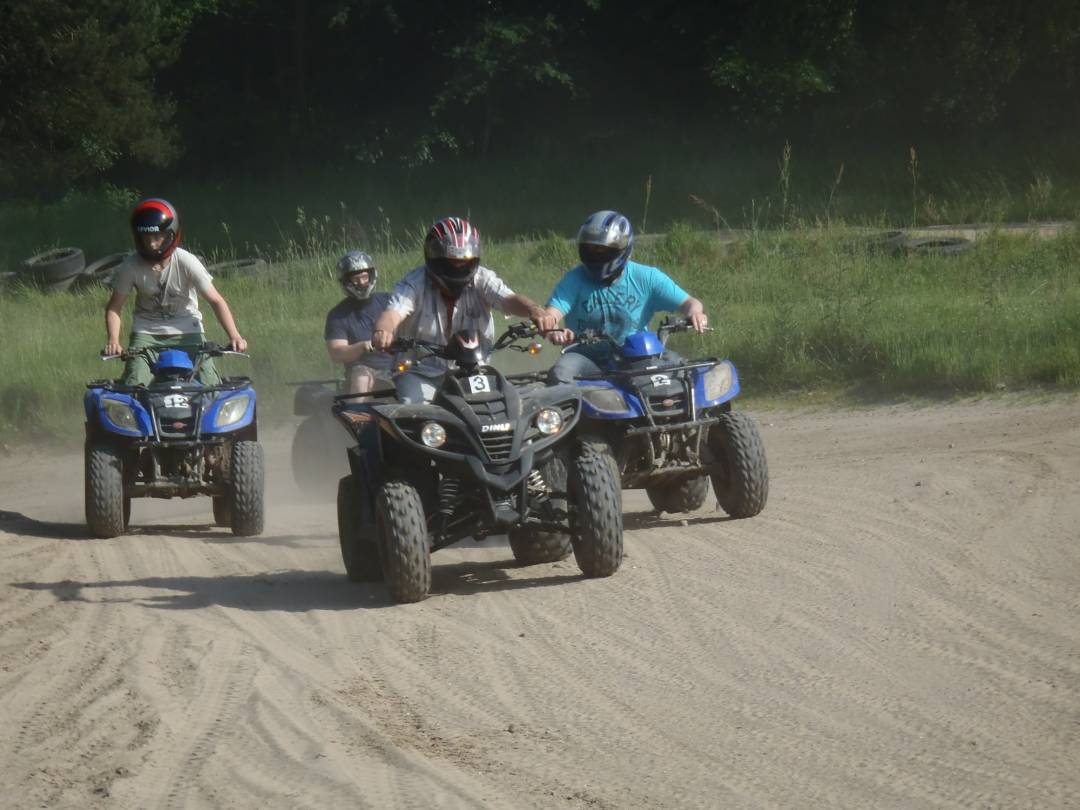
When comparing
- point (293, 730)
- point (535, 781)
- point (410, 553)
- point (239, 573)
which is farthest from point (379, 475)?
point (535, 781)

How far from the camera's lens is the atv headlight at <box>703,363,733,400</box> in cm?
940

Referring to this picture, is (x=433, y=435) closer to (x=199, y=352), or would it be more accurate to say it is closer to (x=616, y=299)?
(x=616, y=299)

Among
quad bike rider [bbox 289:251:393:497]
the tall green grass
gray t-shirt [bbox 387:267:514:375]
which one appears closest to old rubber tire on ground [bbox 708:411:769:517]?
gray t-shirt [bbox 387:267:514:375]

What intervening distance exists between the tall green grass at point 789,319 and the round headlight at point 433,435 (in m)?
6.88

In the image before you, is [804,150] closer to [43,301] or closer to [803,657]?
[43,301]

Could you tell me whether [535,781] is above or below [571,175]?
below

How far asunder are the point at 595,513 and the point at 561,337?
4.65 feet

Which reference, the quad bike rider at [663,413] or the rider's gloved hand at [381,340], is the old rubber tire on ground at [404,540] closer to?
the rider's gloved hand at [381,340]

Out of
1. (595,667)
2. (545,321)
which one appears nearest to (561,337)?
(545,321)

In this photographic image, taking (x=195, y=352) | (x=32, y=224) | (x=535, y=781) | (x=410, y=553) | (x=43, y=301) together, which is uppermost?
(x=32, y=224)

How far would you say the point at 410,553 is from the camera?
768 cm

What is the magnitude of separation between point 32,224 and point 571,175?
35.4 feet

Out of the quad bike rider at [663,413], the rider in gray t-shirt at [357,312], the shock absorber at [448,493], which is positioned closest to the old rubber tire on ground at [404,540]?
the shock absorber at [448,493]

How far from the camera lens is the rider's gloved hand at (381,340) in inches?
332
